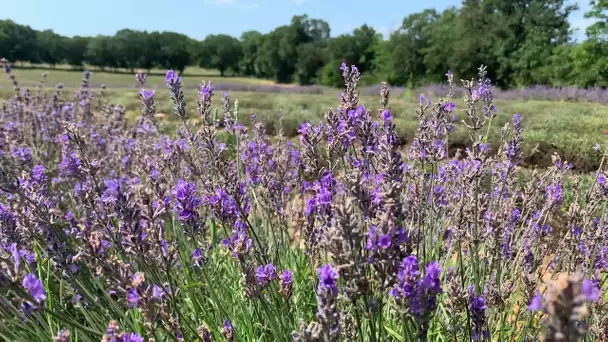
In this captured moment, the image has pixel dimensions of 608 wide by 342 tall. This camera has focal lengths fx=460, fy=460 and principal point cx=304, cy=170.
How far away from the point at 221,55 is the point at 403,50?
56659 millimetres

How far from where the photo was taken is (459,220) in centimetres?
234

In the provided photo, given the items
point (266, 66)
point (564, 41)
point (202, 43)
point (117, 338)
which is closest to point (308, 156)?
point (117, 338)

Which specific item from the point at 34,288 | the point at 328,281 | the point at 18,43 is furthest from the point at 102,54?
the point at 328,281

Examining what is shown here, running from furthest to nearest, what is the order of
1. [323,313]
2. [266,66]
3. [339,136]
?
1. [266,66]
2. [339,136]
3. [323,313]

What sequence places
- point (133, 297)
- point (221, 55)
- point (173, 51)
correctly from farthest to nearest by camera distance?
point (221, 55), point (173, 51), point (133, 297)

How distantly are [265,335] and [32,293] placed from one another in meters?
1.50

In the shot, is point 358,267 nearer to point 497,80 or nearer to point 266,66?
point 497,80

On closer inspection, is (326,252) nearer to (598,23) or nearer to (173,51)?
(598,23)

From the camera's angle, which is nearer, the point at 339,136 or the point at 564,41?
the point at 339,136

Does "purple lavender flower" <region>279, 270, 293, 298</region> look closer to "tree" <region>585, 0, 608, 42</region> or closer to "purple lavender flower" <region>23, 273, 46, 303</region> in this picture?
"purple lavender flower" <region>23, 273, 46, 303</region>

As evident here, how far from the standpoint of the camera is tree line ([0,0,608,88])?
99.6 ft

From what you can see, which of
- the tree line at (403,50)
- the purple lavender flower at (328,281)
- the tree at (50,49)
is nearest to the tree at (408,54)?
the tree line at (403,50)

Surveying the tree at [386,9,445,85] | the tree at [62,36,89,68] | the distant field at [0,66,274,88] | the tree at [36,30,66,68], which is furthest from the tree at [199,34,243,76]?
the tree at [386,9,445,85]

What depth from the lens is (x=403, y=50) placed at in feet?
149
